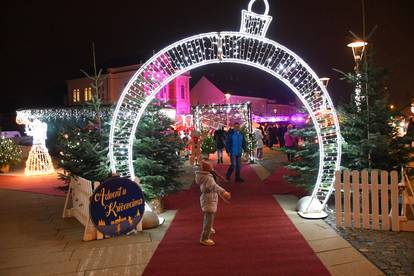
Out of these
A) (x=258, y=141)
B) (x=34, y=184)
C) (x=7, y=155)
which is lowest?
(x=34, y=184)

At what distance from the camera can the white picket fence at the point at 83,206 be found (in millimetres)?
6543

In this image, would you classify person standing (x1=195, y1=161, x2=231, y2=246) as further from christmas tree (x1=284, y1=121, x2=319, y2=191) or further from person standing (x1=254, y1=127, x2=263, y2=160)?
person standing (x1=254, y1=127, x2=263, y2=160)

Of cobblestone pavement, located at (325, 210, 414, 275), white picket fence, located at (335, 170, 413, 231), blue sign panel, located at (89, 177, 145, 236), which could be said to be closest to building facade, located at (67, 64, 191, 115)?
blue sign panel, located at (89, 177, 145, 236)

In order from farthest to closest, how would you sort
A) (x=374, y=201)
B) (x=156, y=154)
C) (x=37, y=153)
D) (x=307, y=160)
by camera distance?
(x=37, y=153), (x=307, y=160), (x=156, y=154), (x=374, y=201)

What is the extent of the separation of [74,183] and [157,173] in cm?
173

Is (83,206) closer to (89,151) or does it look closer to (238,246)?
(89,151)

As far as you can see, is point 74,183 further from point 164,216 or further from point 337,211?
point 337,211

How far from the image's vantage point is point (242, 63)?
743cm

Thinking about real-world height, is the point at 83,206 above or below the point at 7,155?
below

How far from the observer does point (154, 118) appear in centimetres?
848

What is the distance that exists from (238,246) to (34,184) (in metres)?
9.96

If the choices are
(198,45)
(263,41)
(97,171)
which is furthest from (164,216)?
(263,41)

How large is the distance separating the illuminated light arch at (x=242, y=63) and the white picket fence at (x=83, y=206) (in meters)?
0.68

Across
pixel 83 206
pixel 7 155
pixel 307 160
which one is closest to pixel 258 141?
pixel 307 160
